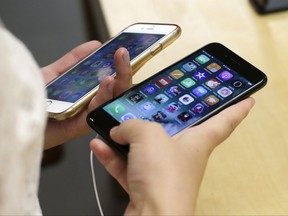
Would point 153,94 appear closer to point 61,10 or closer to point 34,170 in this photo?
point 34,170

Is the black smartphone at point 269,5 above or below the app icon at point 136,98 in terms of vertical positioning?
below

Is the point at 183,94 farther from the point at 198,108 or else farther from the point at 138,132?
the point at 138,132

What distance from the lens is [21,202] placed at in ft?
0.76

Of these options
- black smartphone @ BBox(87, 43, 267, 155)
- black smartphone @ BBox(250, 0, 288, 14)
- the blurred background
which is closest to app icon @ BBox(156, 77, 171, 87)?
black smartphone @ BBox(87, 43, 267, 155)

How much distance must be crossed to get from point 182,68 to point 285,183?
0.62 ft

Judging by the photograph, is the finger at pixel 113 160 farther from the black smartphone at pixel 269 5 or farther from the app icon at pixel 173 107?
the black smartphone at pixel 269 5

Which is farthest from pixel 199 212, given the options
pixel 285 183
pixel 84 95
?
pixel 84 95

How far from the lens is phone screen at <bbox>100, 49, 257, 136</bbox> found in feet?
1.59

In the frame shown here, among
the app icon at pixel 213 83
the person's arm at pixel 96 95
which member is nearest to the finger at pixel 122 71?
the person's arm at pixel 96 95

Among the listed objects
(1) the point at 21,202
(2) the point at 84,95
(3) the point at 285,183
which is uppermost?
(1) the point at 21,202

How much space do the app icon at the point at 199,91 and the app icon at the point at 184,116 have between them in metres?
0.04

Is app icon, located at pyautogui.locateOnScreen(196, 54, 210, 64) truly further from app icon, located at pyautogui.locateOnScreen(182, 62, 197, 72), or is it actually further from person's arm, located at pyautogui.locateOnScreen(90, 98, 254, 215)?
person's arm, located at pyautogui.locateOnScreen(90, 98, 254, 215)

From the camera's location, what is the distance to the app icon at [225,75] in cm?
52

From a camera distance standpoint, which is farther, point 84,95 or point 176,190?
point 84,95
